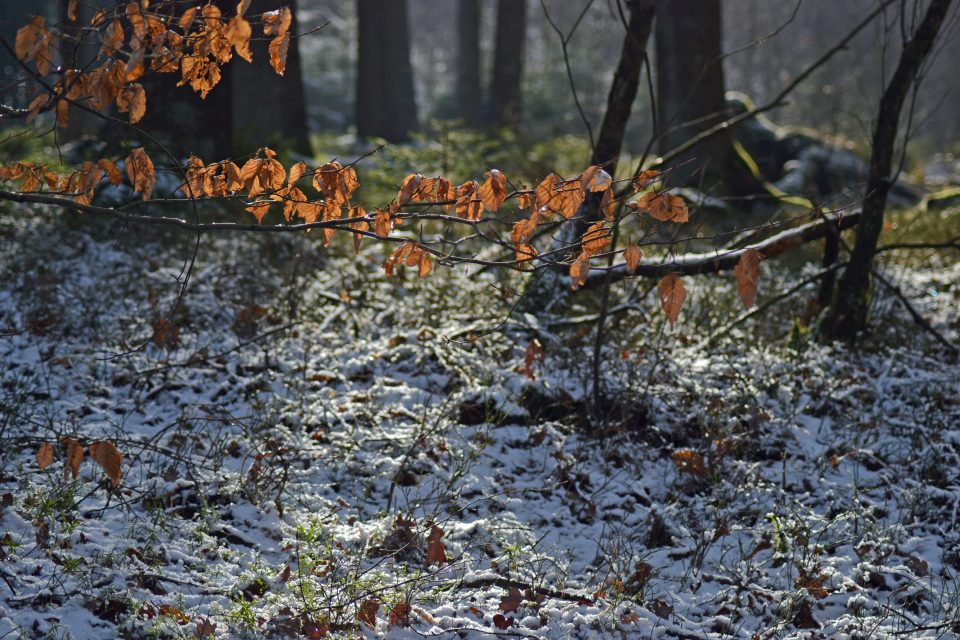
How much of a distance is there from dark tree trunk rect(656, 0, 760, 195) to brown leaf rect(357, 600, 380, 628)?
A: 7.90 m

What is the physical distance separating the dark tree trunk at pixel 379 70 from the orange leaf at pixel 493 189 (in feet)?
44.9

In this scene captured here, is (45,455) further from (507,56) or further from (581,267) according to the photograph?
(507,56)

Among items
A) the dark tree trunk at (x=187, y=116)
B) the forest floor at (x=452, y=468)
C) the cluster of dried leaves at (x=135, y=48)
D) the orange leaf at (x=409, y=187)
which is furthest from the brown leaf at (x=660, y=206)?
the dark tree trunk at (x=187, y=116)

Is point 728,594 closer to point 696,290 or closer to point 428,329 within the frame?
point 428,329

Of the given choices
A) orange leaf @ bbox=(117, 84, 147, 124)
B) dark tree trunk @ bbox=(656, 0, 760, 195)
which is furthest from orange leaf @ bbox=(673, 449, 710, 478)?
dark tree trunk @ bbox=(656, 0, 760, 195)

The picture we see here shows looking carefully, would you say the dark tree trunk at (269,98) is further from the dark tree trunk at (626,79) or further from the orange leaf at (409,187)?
the orange leaf at (409,187)

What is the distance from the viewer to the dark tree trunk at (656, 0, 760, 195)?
392 inches

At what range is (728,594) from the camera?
354 centimetres

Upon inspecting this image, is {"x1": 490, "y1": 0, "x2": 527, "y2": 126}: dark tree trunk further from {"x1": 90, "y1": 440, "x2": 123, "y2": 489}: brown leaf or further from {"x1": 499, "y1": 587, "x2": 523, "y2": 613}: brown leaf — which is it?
{"x1": 90, "y1": 440, "x2": 123, "y2": 489}: brown leaf

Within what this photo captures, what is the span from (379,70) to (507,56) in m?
2.73

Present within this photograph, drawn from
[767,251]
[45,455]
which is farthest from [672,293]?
[767,251]

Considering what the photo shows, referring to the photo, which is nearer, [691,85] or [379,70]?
[691,85]

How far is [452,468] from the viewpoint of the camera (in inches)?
173

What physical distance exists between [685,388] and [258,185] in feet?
9.91
